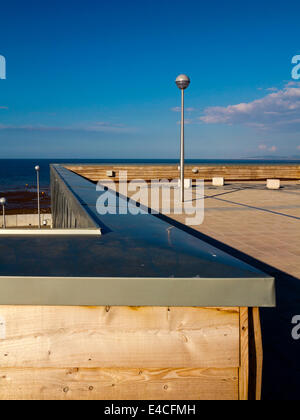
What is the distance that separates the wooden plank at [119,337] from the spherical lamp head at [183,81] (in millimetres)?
14293

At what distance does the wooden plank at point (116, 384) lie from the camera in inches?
80.7

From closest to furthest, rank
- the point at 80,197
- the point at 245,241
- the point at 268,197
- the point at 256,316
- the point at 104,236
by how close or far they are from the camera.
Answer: the point at 256,316 < the point at 104,236 < the point at 80,197 < the point at 245,241 < the point at 268,197

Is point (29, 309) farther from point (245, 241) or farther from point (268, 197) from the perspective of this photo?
point (268, 197)

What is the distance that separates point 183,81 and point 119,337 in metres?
14.4

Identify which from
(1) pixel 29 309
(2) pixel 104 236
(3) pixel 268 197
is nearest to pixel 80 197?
(2) pixel 104 236

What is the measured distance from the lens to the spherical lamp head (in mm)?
15102

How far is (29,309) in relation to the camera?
2018 mm

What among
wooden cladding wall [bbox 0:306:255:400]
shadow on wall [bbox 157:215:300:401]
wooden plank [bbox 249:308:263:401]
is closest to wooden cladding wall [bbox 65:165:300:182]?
shadow on wall [bbox 157:215:300:401]

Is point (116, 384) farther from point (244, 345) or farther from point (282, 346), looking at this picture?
point (282, 346)

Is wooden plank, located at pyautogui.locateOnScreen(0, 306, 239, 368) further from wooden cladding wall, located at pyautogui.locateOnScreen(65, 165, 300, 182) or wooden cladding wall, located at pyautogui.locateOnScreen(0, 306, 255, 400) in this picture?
wooden cladding wall, located at pyautogui.locateOnScreen(65, 165, 300, 182)

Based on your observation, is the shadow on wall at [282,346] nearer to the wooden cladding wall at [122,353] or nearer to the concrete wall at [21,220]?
the wooden cladding wall at [122,353]

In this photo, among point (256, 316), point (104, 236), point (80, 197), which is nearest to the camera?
point (256, 316)

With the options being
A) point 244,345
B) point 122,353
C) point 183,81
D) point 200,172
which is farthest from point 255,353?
point 200,172
